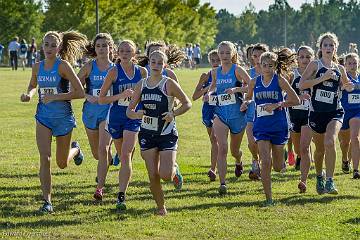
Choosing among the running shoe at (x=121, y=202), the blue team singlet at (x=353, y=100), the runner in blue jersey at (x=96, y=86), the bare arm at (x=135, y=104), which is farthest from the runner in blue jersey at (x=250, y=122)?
the running shoe at (x=121, y=202)

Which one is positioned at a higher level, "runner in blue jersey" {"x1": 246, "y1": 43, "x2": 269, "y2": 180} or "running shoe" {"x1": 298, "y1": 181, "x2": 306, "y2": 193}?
"runner in blue jersey" {"x1": 246, "y1": 43, "x2": 269, "y2": 180}

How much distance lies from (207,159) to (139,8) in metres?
56.8

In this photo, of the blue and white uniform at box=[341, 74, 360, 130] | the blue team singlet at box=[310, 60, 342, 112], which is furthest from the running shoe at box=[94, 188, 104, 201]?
the blue and white uniform at box=[341, 74, 360, 130]

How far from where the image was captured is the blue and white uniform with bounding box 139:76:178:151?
29.9ft

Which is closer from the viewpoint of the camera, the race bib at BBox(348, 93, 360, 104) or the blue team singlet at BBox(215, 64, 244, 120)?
the blue team singlet at BBox(215, 64, 244, 120)

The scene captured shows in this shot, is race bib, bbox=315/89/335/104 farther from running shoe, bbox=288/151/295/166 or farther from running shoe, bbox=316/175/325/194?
running shoe, bbox=288/151/295/166

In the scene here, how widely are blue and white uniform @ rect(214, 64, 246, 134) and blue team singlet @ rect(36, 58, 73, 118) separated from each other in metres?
2.59

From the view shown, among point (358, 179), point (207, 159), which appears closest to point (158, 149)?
point (358, 179)

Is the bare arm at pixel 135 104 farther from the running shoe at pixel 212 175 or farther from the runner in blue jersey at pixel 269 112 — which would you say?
the running shoe at pixel 212 175

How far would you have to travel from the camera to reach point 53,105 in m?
9.77

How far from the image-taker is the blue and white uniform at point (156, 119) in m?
9.12

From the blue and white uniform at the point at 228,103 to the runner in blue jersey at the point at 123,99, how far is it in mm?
1613

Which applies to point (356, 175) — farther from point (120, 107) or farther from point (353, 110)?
point (120, 107)

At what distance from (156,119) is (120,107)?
45.6 inches
